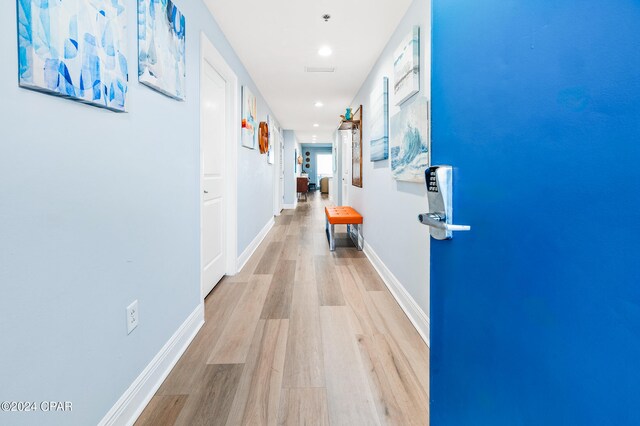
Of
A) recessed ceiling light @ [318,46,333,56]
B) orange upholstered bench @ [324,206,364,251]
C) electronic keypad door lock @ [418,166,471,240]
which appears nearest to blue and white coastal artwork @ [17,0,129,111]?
electronic keypad door lock @ [418,166,471,240]

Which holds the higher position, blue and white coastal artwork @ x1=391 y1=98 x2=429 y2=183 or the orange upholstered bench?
blue and white coastal artwork @ x1=391 y1=98 x2=429 y2=183

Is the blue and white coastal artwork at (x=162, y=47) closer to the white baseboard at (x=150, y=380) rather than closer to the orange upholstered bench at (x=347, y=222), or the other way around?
the white baseboard at (x=150, y=380)

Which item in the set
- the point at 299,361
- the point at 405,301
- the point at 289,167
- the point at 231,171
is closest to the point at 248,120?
the point at 231,171

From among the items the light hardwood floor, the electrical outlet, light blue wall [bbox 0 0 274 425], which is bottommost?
the light hardwood floor

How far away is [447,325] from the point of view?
856 mm

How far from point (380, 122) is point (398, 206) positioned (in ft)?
3.16

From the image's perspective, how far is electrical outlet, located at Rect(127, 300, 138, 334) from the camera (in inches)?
53.5

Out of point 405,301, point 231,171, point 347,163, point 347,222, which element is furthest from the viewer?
point 347,163

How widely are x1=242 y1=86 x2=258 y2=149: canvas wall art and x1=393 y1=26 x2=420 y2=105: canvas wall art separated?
1682mm

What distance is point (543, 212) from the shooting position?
53cm

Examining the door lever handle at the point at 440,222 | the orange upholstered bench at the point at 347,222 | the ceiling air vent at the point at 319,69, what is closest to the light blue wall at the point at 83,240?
the door lever handle at the point at 440,222

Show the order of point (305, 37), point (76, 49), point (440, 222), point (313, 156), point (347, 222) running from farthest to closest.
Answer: point (313, 156) → point (347, 222) → point (305, 37) → point (76, 49) → point (440, 222)

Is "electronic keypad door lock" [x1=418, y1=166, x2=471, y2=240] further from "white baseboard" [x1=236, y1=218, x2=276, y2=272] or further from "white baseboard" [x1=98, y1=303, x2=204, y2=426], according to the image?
"white baseboard" [x1=236, y1=218, x2=276, y2=272]

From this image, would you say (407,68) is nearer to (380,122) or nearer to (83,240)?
(380,122)
